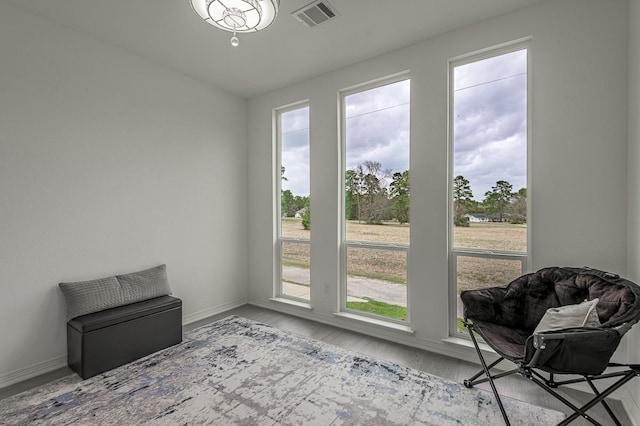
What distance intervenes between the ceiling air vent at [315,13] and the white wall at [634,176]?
Result: 6.64 feet

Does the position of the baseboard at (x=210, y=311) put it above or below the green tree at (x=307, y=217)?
below

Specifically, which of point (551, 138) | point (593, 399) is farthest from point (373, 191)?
point (593, 399)

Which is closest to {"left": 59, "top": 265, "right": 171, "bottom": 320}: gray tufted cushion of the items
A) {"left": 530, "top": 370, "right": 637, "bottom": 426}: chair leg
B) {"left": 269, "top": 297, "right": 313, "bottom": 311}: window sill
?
{"left": 269, "top": 297, "right": 313, "bottom": 311}: window sill

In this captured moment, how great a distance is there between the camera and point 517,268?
2539 millimetres

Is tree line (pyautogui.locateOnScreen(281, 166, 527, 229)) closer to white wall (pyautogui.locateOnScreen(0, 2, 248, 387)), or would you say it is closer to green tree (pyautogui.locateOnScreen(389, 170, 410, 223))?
green tree (pyautogui.locateOnScreen(389, 170, 410, 223))

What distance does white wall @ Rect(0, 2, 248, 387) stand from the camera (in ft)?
7.84

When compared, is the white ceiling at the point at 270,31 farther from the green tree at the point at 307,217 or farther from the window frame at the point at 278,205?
the green tree at the point at 307,217

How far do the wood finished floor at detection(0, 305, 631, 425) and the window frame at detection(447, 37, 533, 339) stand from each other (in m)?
0.37

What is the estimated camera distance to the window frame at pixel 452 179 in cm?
246

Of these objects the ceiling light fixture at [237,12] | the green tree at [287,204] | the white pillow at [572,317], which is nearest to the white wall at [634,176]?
the white pillow at [572,317]

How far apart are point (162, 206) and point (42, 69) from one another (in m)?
1.50

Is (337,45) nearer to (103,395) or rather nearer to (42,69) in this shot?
(42,69)

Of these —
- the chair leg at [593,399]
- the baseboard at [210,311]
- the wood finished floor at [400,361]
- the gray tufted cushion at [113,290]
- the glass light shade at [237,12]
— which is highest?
the glass light shade at [237,12]

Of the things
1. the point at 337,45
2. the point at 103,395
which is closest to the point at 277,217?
the point at 337,45
